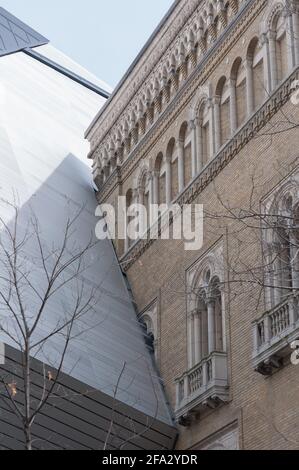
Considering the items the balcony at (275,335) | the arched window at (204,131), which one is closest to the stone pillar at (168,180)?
the arched window at (204,131)

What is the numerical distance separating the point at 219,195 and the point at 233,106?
2177 millimetres

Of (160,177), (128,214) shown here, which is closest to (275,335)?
(160,177)

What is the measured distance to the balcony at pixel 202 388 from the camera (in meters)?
22.2

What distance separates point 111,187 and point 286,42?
921 centimetres

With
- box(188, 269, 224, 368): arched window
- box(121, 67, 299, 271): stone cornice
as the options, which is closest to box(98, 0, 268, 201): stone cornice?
box(121, 67, 299, 271): stone cornice

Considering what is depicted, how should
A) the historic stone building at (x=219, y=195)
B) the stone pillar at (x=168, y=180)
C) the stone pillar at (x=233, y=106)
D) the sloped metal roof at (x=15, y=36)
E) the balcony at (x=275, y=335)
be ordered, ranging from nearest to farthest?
the balcony at (x=275, y=335) → the historic stone building at (x=219, y=195) → the stone pillar at (x=233, y=106) → the stone pillar at (x=168, y=180) → the sloped metal roof at (x=15, y=36)

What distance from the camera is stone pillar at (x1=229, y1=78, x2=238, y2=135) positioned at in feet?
80.9

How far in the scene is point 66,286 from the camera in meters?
25.3

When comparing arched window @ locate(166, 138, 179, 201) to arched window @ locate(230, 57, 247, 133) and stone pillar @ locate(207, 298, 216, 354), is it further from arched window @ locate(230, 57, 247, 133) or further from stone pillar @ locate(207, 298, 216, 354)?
stone pillar @ locate(207, 298, 216, 354)

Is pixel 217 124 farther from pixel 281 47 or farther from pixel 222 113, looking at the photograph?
pixel 281 47

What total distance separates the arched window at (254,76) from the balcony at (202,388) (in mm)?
5463
